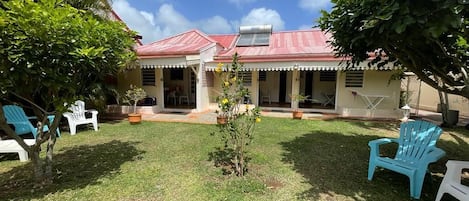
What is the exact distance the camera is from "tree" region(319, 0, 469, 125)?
3084 mm

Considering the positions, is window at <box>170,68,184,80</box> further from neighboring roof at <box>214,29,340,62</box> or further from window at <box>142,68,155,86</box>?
neighboring roof at <box>214,29,340,62</box>

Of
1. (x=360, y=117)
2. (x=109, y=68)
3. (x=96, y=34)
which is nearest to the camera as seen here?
(x=96, y=34)

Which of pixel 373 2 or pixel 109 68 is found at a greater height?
pixel 373 2

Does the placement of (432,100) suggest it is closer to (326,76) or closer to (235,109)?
(326,76)

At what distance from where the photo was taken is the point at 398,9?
327 centimetres

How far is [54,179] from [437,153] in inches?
346

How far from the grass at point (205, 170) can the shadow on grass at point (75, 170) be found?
0.07 feet

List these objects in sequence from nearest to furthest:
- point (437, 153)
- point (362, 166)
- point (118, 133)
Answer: point (437, 153), point (362, 166), point (118, 133)

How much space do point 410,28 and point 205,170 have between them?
5.31 metres

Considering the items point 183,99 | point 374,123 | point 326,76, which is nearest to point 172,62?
point 183,99

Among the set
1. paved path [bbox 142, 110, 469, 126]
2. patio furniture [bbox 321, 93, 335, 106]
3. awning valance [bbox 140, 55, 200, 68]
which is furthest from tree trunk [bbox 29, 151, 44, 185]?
patio furniture [bbox 321, 93, 335, 106]

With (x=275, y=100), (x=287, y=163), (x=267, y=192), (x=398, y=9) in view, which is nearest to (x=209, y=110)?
(x=275, y=100)

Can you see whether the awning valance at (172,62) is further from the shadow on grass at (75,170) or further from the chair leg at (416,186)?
the chair leg at (416,186)

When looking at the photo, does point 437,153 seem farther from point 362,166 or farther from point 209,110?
point 209,110
